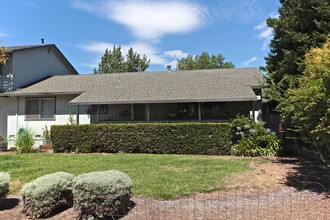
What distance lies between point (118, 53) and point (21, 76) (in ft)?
71.7

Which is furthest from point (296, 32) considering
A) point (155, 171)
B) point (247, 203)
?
point (247, 203)

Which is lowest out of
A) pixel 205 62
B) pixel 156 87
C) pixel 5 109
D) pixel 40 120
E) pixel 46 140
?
pixel 46 140

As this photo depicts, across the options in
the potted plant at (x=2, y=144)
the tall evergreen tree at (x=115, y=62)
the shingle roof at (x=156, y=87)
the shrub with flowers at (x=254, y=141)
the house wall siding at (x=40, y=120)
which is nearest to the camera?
the shrub with flowers at (x=254, y=141)

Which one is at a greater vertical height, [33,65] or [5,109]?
[33,65]

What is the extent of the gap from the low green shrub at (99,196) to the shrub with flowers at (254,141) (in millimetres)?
8422

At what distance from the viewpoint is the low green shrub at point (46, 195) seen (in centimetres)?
552

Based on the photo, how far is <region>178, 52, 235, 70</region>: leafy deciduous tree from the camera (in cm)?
5000

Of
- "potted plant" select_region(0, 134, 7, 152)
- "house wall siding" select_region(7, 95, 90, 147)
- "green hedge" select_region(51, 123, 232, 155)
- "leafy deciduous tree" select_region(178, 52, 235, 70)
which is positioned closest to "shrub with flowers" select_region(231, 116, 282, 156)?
"green hedge" select_region(51, 123, 232, 155)

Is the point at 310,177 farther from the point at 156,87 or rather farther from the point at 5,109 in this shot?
the point at 5,109

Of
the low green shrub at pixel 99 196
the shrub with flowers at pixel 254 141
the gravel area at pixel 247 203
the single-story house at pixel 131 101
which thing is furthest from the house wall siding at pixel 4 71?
the low green shrub at pixel 99 196

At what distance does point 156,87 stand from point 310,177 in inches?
425

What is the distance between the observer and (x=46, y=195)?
5.55 metres

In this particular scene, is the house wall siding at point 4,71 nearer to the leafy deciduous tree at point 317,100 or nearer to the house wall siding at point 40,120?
the house wall siding at point 40,120

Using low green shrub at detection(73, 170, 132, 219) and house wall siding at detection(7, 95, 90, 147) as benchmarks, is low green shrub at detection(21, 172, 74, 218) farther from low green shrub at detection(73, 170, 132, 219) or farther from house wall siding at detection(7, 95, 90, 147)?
house wall siding at detection(7, 95, 90, 147)
